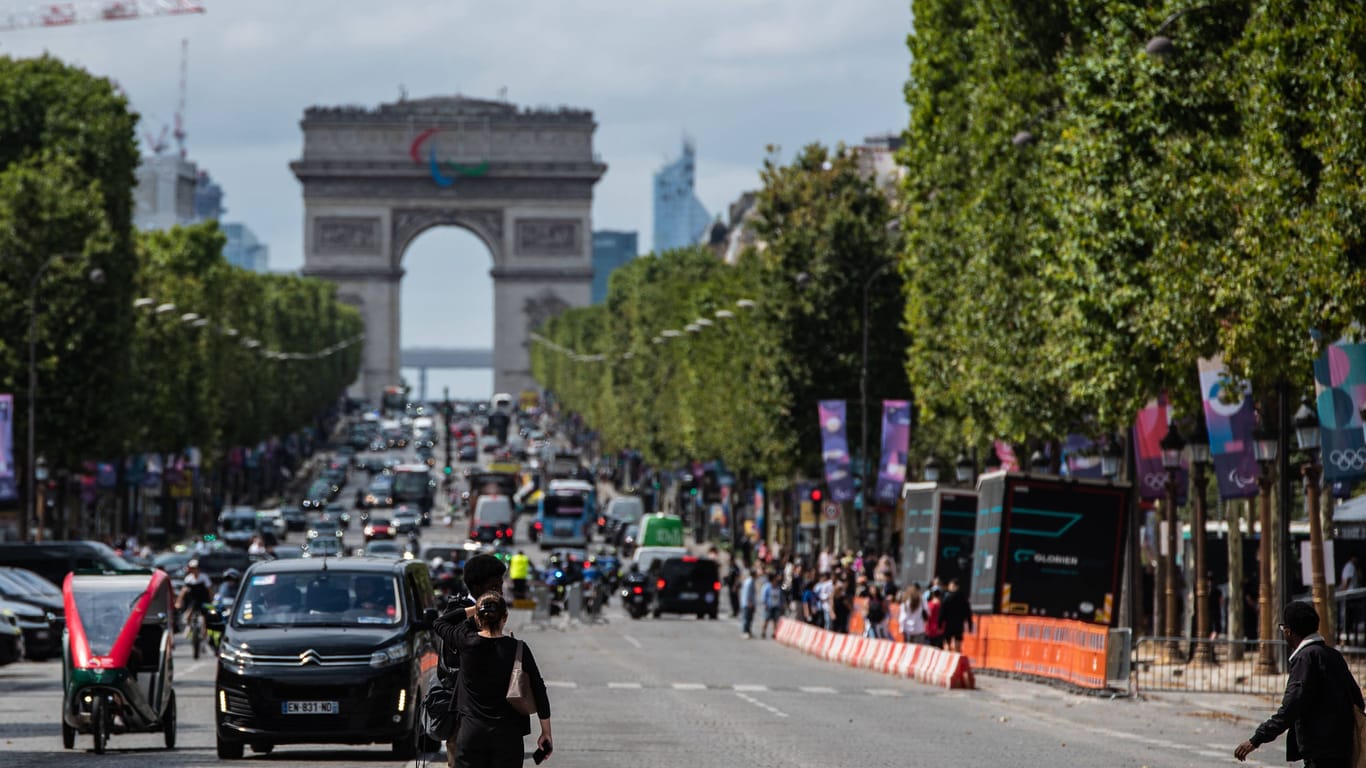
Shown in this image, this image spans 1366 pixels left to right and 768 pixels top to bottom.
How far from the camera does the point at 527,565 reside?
2501 inches

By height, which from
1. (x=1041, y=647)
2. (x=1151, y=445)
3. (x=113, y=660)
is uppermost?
(x=1151, y=445)

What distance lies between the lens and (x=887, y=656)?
41781 millimetres

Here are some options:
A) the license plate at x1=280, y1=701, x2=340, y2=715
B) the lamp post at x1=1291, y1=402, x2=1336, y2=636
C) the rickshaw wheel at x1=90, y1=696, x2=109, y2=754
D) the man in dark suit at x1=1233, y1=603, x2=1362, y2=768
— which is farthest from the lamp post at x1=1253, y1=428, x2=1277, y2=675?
the man in dark suit at x1=1233, y1=603, x2=1362, y2=768

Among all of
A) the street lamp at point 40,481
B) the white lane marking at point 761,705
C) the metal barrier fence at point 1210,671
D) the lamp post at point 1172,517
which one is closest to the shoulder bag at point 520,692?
the white lane marking at point 761,705

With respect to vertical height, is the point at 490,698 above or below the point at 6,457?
below

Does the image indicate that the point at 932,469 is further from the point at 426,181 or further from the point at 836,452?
the point at 426,181

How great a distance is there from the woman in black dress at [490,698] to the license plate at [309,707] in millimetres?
8380

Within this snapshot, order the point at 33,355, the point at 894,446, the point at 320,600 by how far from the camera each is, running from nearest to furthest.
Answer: the point at 320,600
the point at 894,446
the point at 33,355

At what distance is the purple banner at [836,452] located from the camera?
62.8m

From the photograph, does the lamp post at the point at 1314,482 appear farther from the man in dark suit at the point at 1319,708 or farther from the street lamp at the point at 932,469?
the street lamp at the point at 932,469

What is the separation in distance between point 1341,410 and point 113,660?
14.8 metres

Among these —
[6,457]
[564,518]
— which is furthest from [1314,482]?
[564,518]

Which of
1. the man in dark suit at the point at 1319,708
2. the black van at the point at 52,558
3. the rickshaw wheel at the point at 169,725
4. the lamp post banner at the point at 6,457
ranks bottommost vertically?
the rickshaw wheel at the point at 169,725

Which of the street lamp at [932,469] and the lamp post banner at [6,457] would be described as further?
the lamp post banner at [6,457]
